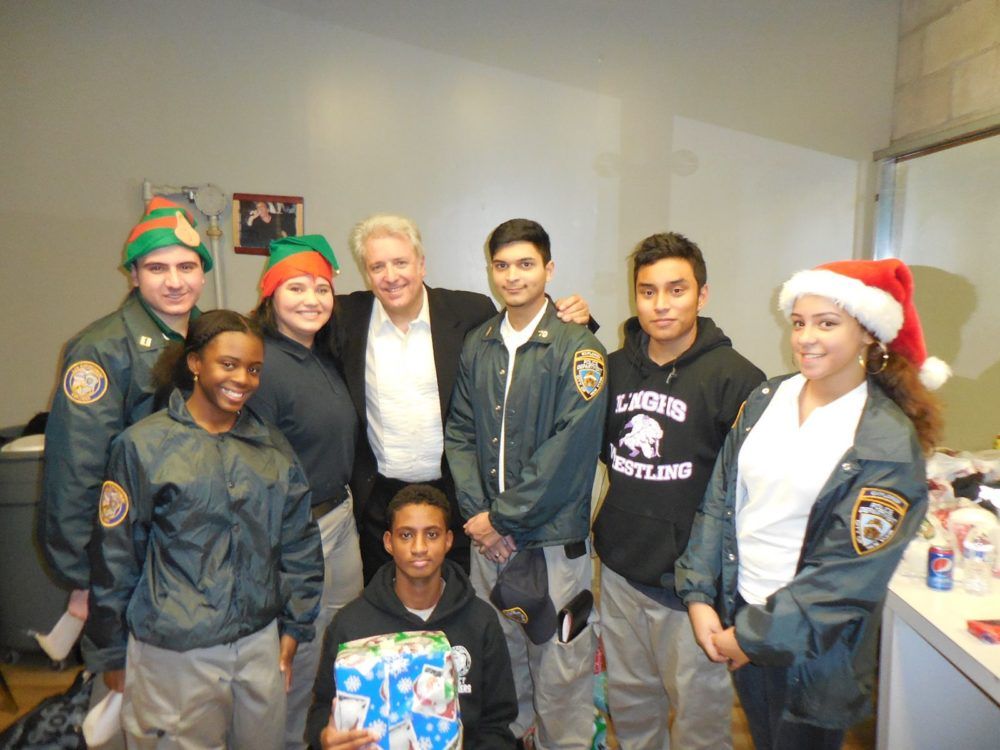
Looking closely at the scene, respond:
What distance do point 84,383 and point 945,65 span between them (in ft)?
11.1

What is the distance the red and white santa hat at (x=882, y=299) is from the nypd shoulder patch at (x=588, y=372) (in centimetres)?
55

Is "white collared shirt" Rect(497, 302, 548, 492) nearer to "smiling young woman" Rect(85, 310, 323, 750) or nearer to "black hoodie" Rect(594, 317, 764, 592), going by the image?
"black hoodie" Rect(594, 317, 764, 592)

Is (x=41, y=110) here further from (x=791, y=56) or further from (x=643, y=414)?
(x=791, y=56)

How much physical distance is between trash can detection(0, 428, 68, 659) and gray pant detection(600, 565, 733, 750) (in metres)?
2.09

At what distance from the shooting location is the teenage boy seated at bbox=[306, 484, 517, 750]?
59.1 inches

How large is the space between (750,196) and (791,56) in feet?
2.15

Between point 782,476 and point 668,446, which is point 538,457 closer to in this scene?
point 668,446

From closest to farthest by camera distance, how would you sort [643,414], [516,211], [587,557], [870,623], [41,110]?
1. [870,623]
2. [643,414]
3. [587,557]
4. [41,110]
5. [516,211]

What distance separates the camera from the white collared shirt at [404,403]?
1881 mm

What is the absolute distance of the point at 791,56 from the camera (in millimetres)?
2973

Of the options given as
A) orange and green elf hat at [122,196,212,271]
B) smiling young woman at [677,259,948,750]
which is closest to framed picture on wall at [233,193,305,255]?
orange and green elf hat at [122,196,212,271]

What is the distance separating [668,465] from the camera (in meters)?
1.57

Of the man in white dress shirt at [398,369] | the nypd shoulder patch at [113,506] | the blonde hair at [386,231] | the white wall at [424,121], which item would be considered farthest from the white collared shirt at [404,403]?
the white wall at [424,121]

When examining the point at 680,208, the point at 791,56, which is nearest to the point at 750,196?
the point at 680,208
